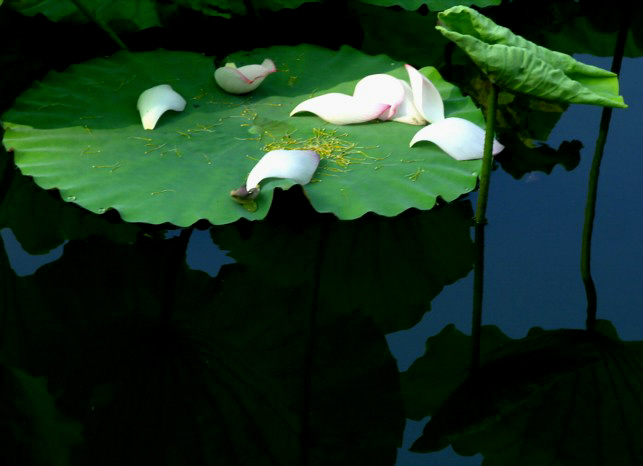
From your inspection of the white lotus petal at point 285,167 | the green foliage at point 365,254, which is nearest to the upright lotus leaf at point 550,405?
the green foliage at point 365,254

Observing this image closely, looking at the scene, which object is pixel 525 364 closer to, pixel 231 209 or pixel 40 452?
pixel 231 209

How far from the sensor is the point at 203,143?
5.90 ft

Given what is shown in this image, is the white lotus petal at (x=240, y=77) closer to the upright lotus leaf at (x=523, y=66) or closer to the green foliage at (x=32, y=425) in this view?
the upright lotus leaf at (x=523, y=66)

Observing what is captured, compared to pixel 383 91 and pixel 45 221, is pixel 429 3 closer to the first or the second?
pixel 383 91

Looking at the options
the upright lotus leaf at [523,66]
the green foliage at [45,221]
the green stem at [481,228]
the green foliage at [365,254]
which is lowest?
the green foliage at [45,221]

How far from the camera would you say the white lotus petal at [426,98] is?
186 centimetres

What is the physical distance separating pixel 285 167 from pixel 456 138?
→ 14.3 inches

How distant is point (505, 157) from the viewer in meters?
2.04

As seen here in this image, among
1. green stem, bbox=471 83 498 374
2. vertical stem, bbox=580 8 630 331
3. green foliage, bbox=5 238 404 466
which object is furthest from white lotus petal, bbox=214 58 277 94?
vertical stem, bbox=580 8 630 331

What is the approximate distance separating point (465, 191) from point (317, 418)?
21.5 inches

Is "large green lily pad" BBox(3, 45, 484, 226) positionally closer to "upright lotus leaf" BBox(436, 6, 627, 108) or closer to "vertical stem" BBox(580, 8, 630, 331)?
"vertical stem" BBox(580, 8, 630, 331)

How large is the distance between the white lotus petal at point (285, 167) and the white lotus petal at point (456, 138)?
0.24 meters

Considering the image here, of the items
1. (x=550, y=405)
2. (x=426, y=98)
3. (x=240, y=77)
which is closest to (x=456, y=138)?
(x=426, y=98)

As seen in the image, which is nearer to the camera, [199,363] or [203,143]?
[199,363]
